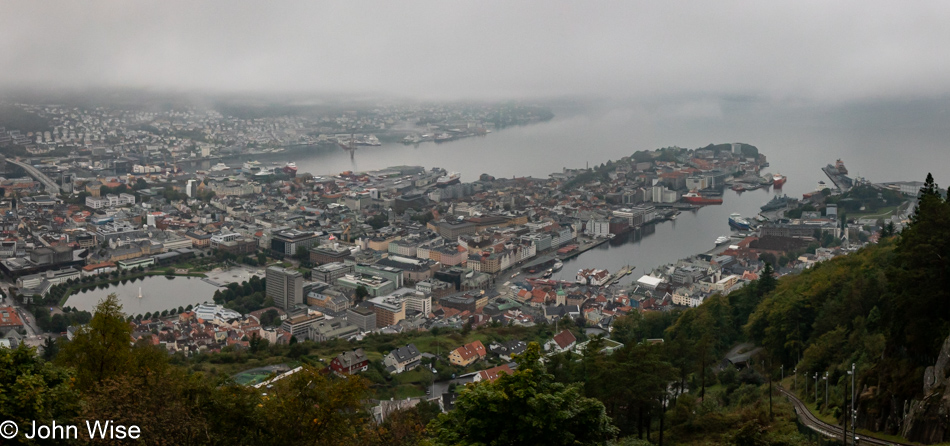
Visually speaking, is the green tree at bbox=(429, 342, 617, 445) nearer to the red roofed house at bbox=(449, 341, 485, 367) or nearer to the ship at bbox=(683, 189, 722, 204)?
the red roofed house at bbox=(449, 341, 485, 367)

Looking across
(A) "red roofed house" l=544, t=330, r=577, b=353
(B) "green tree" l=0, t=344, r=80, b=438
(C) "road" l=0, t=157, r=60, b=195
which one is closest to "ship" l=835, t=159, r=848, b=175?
(A) "red roofed house" l=544, t=330, r=577, b=353

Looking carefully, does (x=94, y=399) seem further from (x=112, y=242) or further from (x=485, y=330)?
(x=112, y=242)

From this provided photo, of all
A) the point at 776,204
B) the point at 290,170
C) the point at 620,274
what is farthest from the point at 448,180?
the point at 620,274

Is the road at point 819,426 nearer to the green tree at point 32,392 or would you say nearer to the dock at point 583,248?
the green tree at point 32,392


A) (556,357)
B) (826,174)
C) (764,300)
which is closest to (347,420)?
(556,357)

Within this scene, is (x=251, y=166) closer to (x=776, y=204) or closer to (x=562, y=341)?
(x=776, y=204)

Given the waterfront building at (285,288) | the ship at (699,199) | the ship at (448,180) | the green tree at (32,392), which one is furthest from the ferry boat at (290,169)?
the green tree at (32,392)
